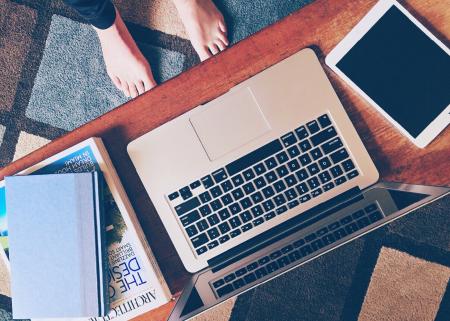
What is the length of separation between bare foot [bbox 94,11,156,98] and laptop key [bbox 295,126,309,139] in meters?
0.52

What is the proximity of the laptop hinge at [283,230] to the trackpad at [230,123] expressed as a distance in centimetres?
15

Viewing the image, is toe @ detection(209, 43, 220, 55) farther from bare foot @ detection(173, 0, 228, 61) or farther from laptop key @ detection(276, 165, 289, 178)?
laptop key @ detection(276, 165, 289, 178)

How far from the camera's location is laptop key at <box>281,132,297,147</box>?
0.67 metres

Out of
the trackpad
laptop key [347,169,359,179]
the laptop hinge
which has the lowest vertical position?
the laptop hinge

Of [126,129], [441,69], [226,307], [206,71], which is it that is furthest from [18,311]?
[441,69]

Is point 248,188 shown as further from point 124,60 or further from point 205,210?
point 124,60

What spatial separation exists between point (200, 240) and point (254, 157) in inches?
6.3

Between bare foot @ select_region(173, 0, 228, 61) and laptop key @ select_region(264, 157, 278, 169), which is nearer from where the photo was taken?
laptop key @ select_region(264, 157, 278, 169)

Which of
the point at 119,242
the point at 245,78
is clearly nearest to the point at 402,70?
the point at 245,78

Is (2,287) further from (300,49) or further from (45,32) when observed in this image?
(300,49)

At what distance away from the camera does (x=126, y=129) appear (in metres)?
0.70

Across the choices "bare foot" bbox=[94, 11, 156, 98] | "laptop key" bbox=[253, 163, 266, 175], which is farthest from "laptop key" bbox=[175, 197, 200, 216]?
"bare foot" bbox=[94, 11, 156, 98]

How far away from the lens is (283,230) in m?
0.69

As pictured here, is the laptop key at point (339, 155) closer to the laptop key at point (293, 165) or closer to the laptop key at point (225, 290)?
the laptop key at point (293, 165)
